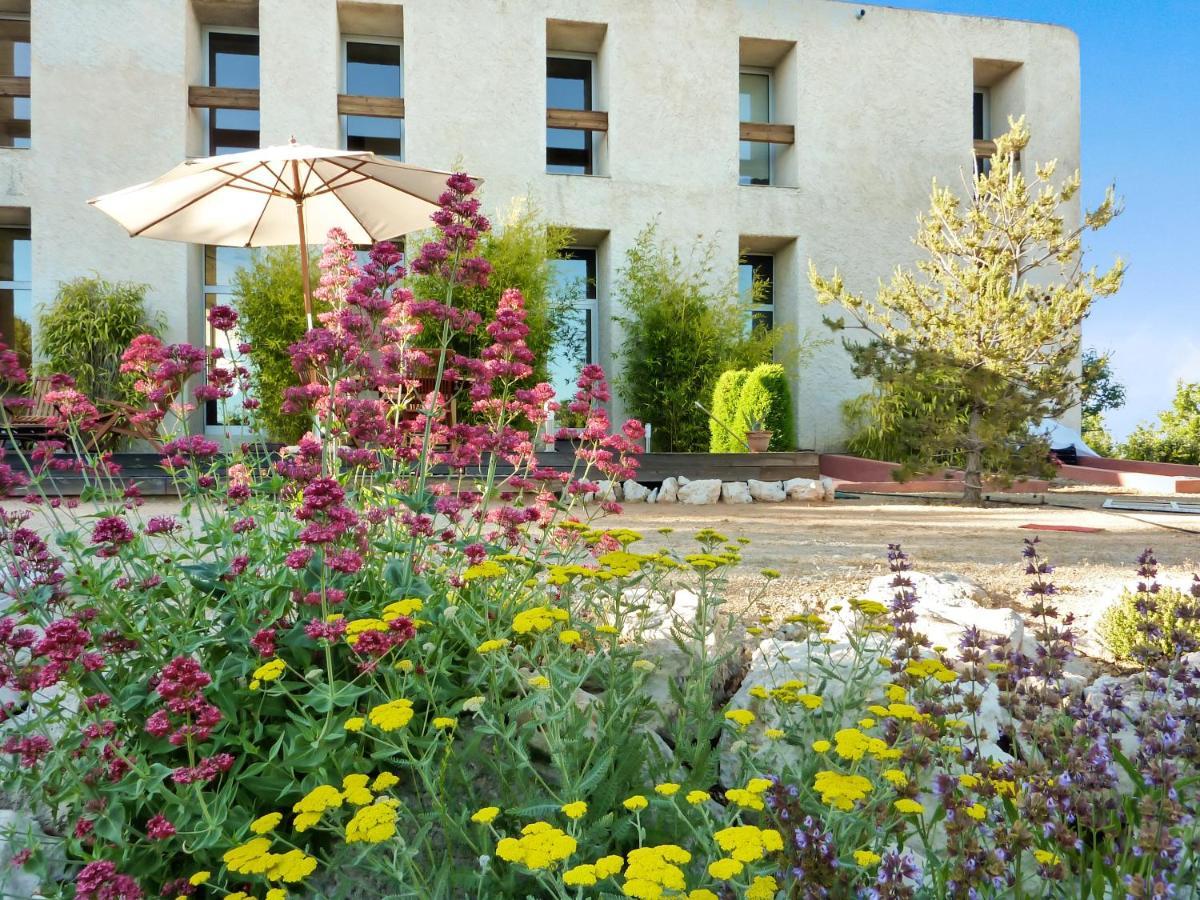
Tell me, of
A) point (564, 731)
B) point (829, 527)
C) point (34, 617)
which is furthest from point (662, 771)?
point (829, 527)

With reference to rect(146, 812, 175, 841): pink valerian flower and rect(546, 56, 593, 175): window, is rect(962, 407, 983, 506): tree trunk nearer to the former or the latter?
rect(546, 56, 593, 175): window

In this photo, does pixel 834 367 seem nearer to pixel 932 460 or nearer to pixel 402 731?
pixel 932 460

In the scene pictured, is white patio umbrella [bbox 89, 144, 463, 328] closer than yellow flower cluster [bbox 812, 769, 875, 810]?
No

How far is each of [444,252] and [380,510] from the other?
2.03 feet

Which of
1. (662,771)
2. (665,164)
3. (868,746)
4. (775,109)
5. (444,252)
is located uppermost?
(775,109)

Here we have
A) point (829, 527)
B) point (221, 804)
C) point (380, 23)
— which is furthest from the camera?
point (380, 23)

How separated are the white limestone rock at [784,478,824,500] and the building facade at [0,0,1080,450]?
3050 millimetres

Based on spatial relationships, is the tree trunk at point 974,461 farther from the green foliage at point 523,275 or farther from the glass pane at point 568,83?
the glass pane at point 568,83

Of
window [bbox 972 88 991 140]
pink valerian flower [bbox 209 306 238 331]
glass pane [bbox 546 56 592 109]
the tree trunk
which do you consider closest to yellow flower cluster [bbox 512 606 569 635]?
pink valerian flower [bbox 209 306 238 331]

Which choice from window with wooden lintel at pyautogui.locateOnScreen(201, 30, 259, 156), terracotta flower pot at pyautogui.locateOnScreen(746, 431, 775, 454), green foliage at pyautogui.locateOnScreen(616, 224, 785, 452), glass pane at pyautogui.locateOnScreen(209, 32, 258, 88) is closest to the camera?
terracotta flower pot at pyautogui.locateOnScreen(746, 431, 775, 454)

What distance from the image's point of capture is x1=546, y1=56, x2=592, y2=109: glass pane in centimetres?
1245

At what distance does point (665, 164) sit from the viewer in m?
11.5

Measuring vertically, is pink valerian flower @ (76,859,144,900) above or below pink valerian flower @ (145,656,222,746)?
below

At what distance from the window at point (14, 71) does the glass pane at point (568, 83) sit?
7.05 meters
